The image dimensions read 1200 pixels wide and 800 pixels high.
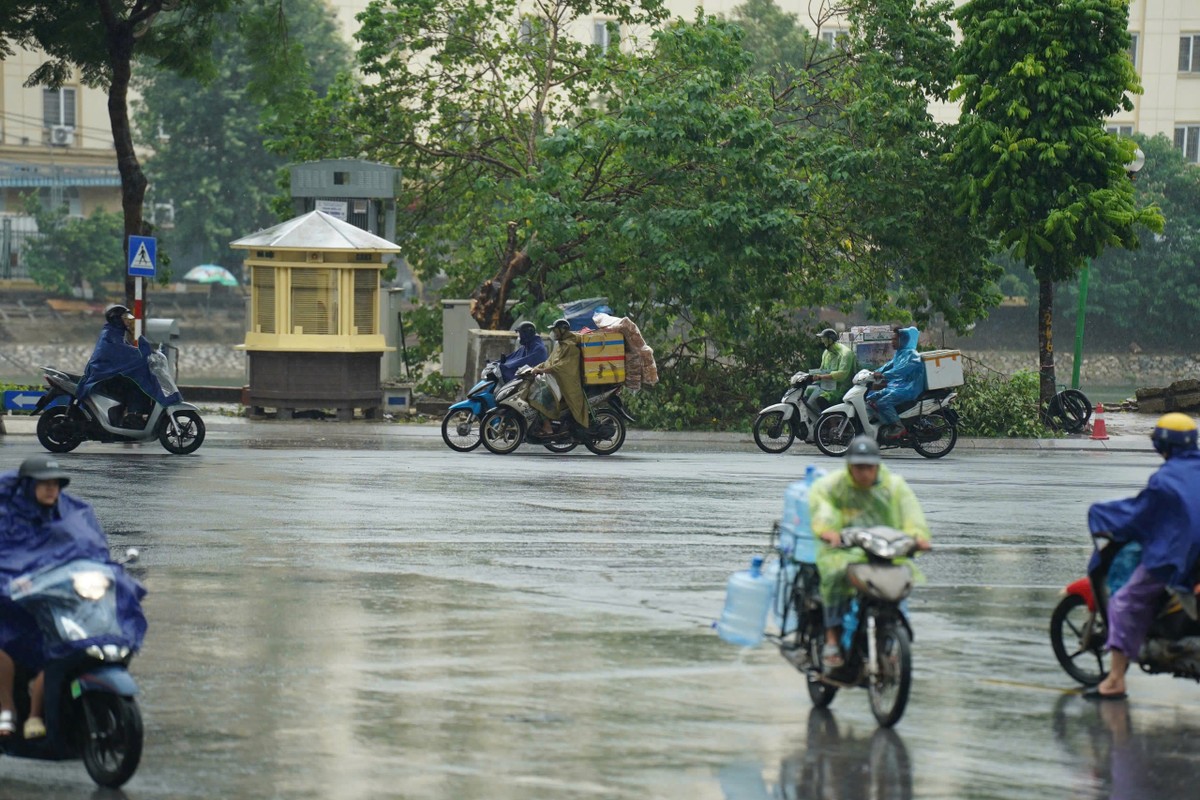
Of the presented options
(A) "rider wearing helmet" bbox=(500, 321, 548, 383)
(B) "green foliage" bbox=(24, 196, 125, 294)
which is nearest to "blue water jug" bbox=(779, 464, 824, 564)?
(A) "rider wearing helmet" bbox=(500, 321, 548, 383)

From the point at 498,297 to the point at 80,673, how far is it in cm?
2510

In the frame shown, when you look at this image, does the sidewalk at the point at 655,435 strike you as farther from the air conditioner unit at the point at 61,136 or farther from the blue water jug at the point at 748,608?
the air conditioner unit at the point at 61,136

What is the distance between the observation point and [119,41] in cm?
2886

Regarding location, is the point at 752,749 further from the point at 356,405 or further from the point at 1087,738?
the point at 356,405

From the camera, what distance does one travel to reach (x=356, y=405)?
2955 centimetres

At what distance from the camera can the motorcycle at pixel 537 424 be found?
74.7ft

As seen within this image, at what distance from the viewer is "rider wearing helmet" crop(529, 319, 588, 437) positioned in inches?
890

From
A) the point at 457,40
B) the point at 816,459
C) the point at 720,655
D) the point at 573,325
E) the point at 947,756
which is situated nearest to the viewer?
the point at 947,756

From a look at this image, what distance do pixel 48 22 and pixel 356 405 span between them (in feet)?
27.7

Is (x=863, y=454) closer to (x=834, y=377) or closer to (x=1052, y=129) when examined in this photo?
(x=834, y=377)

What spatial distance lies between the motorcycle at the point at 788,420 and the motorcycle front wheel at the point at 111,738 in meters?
17.7

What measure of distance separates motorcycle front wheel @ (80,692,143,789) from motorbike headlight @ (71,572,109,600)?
405 mm

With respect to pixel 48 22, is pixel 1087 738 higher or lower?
lower

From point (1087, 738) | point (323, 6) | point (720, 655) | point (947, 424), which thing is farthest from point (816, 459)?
point (323, 6)
